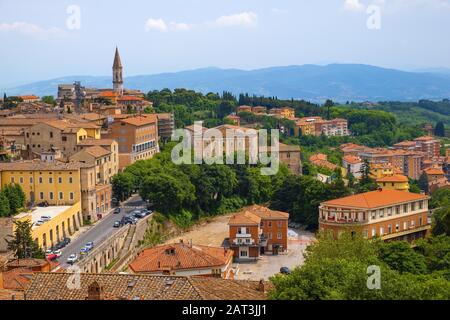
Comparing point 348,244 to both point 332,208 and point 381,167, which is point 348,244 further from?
point 381,167

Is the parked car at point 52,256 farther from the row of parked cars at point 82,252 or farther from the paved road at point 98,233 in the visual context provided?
the row of parked cars at point 82,252

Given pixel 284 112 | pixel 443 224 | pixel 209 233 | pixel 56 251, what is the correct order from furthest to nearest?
pixel 284 112
pixel 209 233
pixel 56 251
pixel 443 224

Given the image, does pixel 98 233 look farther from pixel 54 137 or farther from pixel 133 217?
pixel 54 137

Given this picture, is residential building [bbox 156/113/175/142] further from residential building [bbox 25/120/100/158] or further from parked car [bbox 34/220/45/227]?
parked car [bbox 34/220/45/227]

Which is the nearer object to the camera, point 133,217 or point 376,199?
point 376,199

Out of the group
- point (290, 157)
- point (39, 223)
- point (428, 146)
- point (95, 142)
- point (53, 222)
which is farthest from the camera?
point (428, 146)

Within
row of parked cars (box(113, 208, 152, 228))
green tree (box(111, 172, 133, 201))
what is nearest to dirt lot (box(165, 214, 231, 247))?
row of parked cars (box(113, 208, 152, 228))

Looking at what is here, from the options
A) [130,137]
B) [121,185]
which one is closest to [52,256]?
[121,185]
